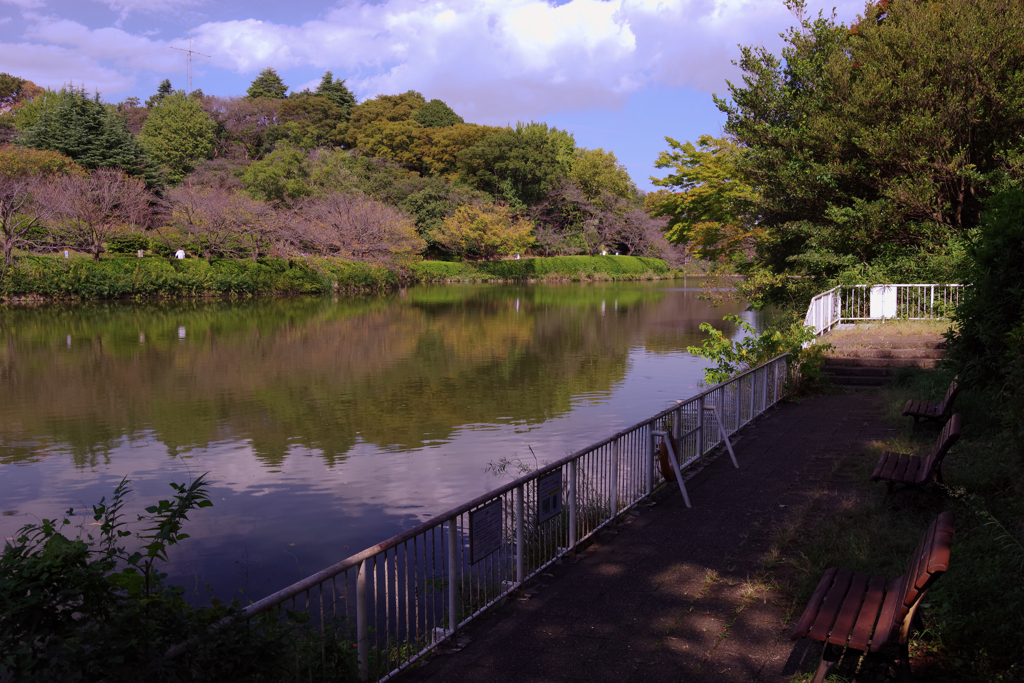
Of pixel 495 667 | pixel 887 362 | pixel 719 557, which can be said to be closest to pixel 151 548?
pixel 495 667

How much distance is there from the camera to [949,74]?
20766 millimetres

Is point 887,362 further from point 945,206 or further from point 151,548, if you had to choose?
point 151,548

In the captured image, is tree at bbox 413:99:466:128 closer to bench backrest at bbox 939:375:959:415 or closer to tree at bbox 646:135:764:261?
tree at bbox 646:135:764:261

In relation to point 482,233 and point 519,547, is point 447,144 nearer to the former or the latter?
point 482,233

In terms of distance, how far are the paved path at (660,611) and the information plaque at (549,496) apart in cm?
49

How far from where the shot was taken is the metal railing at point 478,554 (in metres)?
4.54

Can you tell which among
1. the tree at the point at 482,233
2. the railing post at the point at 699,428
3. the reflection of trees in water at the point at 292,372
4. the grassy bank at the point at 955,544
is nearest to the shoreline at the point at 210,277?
the tree at the point at 482,233

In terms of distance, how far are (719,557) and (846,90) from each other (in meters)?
20.6

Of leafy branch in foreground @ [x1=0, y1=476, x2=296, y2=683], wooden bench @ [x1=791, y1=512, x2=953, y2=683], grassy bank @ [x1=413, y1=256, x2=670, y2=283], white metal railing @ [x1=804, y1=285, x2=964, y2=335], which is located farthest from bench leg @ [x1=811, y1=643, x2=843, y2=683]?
grassy bank @ [x1=413, y1=256, x2=670, y2=283]

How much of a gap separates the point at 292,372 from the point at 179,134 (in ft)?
210

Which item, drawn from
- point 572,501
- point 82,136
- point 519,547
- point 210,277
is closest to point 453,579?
point 519,547

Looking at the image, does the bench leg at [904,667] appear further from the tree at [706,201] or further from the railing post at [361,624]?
the tree at [706,201]

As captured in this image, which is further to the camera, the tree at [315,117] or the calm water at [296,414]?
the tree at [315,117]

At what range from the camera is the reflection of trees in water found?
14.6 meters
